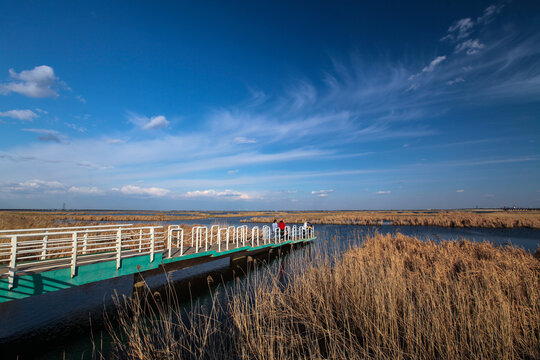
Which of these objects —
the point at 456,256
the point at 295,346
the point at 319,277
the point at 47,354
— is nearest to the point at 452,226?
the point at 456,256

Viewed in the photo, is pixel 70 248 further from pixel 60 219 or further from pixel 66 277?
pixel 60 219

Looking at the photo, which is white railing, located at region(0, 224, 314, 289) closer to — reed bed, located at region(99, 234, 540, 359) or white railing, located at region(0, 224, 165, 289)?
white railing, located at region(0, 224, 165, 289)

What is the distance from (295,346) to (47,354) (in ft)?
19.7

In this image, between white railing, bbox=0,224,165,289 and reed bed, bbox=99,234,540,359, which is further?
white railing, bbox=0,224,165,289

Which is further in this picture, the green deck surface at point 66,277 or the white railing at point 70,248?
the white railing at point 70,248

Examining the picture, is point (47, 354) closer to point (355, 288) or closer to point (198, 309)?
point (198, 309)

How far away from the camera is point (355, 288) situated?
5836mm

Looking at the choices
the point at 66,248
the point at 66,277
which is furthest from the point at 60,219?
the point at 66,277

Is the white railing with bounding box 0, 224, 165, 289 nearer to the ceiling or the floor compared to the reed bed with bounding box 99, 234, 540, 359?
nearer to the ceiling

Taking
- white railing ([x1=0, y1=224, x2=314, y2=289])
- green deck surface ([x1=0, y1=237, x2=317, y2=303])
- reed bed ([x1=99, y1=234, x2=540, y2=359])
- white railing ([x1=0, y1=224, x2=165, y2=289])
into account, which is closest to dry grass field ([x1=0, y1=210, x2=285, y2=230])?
white railing ([x1=0, y1=224, x2=314, y2=289])

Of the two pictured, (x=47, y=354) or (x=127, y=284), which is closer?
(x=47, y=354)

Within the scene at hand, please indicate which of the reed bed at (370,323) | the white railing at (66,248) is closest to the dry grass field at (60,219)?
the white railing at (66,248)

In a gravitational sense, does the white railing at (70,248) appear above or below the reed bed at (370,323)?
above

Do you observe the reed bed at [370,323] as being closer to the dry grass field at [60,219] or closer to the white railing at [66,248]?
the white railing at [66,248]
